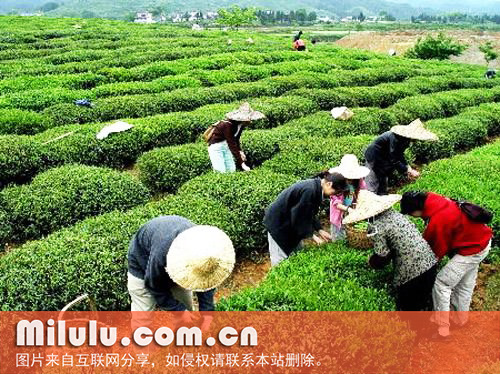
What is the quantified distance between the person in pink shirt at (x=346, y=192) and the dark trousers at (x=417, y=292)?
1159mm

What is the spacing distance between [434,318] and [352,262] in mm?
1216

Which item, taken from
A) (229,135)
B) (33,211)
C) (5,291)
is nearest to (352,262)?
(229,135)

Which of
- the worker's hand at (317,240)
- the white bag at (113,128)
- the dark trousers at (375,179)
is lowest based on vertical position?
the worker's hand at (317,240)

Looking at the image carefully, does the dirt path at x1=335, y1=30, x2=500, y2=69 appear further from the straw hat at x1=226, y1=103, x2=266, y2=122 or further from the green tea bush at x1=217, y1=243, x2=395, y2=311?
the green tea bush at x1=217, y1=243, x2=395, y2=311

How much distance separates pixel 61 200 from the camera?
790 cm

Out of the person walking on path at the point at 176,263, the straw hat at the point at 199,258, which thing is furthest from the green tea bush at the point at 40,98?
the straw hat at the point at 199,258

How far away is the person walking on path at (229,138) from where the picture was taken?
755 cm

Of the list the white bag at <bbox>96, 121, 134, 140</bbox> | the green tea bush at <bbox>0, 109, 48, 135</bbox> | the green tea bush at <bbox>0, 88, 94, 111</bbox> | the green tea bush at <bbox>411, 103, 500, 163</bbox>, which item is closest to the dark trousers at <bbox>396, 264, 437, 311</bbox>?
the green tea bush at <bbox>411, 103, 500, 163</bbox>

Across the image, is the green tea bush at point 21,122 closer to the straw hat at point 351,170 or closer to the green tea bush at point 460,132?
the straw hat at point 351,170

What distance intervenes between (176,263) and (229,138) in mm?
4430

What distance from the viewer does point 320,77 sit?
1816 cm

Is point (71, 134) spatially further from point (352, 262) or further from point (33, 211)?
point (352, 262)

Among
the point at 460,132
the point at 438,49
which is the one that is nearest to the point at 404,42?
the point at 438,49

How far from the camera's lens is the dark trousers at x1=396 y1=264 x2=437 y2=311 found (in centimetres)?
520
